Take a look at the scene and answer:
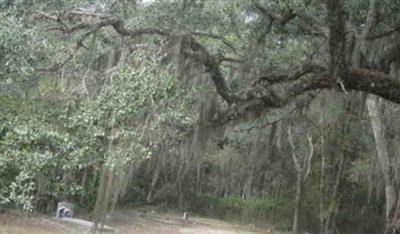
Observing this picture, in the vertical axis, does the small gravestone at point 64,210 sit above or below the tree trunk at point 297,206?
below

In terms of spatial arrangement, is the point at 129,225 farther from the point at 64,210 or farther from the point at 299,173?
the point at 299,173

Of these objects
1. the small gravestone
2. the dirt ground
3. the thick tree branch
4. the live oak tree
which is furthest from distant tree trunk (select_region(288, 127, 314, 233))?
the thick tree branch

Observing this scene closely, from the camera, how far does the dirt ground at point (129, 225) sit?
43.4 ft

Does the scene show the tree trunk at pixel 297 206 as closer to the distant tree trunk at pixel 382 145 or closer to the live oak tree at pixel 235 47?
the distant tree trunk at pixel 382 145

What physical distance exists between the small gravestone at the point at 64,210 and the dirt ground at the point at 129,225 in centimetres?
36

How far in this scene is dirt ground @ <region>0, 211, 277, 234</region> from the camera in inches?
521

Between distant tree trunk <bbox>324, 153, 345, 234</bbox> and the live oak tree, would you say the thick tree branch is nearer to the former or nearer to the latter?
the live oak tree

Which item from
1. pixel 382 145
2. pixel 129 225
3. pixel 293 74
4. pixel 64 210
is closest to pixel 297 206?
pixel 129 225

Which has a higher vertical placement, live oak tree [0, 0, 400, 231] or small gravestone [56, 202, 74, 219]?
live oak tree [0, 0, 400, 231]

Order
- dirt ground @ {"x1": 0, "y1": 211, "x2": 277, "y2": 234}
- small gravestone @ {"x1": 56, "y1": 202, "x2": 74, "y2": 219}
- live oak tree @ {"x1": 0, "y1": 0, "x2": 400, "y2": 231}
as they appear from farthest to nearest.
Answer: small gravestone @ {"x1": 56, "y1": 202, "x2": 74, "y2": 219} < dirt ground @ {"x1": 0, "y1": 211, "x2": 277, "y2": 234} < live oak tree @ {"x1": 0, "y1": 0, "x2": 400, "y2": 231}

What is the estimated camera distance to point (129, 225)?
17.6 metres

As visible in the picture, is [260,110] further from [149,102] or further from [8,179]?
[8,179]

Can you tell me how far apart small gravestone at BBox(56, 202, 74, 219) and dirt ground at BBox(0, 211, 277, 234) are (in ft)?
1.18

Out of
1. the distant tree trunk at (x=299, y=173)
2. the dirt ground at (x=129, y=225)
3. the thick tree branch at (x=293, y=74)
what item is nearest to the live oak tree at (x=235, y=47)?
the thick tree branch at (x=293, y=74)
